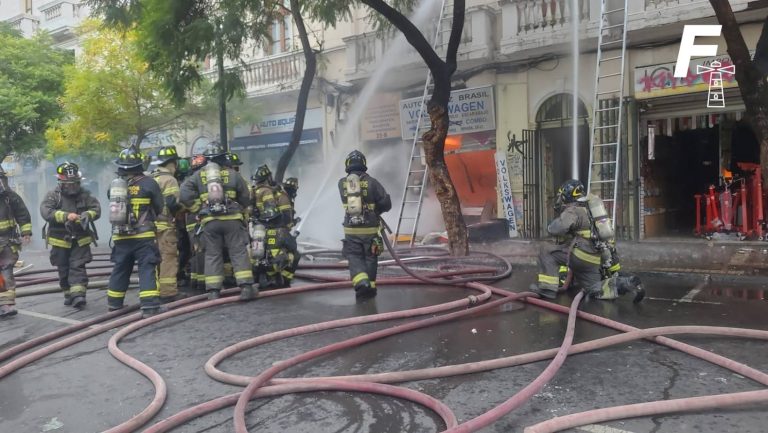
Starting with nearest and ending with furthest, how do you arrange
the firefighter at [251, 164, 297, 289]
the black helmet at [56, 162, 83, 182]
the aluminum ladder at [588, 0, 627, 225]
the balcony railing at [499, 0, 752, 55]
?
the black helmet at [56, 162, 83, 182]
the firefighter at [251, 164, 297, 289]
the balcony railing at [499, 0, 752, 55]
the aluminum ladder at [588, 0, 627, 225]

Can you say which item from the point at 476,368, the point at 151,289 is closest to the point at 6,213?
the point at 151,289

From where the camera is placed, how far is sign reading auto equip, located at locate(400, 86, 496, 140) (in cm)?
1303

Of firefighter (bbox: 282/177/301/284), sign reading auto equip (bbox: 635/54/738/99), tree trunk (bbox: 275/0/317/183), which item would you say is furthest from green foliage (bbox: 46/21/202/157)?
sign reading auto equip (bbox: 635/54/738/99)

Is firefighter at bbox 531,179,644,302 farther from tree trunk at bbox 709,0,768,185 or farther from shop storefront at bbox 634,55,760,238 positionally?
shop storefront at bbox 634,55,760,238

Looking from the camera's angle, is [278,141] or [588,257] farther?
[278,141]

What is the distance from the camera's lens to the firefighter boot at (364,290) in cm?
617

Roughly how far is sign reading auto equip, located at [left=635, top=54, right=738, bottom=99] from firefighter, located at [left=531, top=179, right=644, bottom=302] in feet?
19.2

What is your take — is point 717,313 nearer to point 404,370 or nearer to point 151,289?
point 404,370

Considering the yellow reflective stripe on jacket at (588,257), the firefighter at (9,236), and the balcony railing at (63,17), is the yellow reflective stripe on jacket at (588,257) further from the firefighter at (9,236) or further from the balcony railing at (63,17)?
the balcony railing at (63,17)

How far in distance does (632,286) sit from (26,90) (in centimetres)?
1863

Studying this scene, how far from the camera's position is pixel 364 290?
6211mm

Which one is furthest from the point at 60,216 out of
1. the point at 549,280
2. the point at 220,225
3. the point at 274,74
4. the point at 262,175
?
the point at 274,74

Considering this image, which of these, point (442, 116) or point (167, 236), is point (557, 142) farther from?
point (167, 236)

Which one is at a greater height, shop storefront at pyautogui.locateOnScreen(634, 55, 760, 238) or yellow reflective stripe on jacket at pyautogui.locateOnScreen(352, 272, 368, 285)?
shop storefront at pyautogui.locateOnScreen(634, 55, 760, 238)
